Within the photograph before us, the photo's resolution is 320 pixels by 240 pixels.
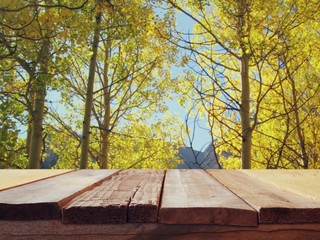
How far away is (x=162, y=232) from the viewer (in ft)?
3.00

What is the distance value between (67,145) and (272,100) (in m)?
8.06

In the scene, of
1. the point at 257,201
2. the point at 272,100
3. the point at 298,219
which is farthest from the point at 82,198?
the point at 272,100

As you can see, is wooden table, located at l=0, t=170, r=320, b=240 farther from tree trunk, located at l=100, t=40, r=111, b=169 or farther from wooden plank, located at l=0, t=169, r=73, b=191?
tree trunk, located at l=100, t=40, r=111, b=169

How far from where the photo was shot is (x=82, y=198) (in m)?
1.07

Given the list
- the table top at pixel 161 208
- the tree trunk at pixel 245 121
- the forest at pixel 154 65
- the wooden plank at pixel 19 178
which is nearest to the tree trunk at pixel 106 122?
the forest at pixel 154 65

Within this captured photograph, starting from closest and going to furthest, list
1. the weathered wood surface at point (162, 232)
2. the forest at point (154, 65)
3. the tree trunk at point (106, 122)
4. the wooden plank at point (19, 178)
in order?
1. the weathered wood surface at point (162, 232)
2. the wooden plank at point (19, 178)
3. the forest at point (154, 65)
4. the tree trunk at point (106, 122)

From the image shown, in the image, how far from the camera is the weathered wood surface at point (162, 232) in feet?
3.00

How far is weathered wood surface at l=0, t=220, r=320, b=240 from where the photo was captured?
0.91m

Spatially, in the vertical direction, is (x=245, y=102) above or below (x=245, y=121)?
above

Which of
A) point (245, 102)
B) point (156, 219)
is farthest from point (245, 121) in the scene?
point (156, 219)

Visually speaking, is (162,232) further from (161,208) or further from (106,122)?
(106,122)

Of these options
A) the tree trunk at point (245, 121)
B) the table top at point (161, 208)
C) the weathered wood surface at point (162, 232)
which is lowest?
the weathered wood surface at point (162, 232)

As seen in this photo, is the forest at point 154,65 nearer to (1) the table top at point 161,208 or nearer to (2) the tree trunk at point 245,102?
(2) the tree trunk at point 245,102

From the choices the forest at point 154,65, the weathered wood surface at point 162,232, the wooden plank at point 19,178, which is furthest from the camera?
the forest at point 154,65
